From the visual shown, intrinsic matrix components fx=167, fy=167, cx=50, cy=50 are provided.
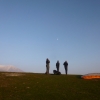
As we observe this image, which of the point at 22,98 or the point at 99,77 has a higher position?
the point at 99,77

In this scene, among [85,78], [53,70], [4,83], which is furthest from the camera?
[53,70]

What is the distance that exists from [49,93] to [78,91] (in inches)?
139

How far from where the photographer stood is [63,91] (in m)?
18.9

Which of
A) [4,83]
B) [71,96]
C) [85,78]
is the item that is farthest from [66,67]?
[71,96]

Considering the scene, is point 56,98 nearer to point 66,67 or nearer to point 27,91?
point 27,91

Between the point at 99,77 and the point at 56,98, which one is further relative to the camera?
the point at 99,77

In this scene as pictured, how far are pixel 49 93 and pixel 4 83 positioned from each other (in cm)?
768

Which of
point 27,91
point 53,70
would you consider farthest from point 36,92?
point 53,70

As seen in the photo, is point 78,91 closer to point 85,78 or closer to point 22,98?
point 22,98

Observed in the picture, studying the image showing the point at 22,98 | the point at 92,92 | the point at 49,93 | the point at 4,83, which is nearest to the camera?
the point at 22,98

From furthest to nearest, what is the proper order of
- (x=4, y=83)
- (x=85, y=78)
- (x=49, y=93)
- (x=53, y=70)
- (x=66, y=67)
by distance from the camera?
(x=66, y=67) < (x=53, y=70) < (x=85, y=78) < (x=4, y=83) < (x=49, y=93)

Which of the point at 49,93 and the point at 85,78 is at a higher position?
the point at 85,78

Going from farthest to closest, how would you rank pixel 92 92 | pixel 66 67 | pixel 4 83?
pixel 66 67 → pixel 4 83 → pixel 92 92

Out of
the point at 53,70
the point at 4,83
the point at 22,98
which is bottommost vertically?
the point at 22,98
